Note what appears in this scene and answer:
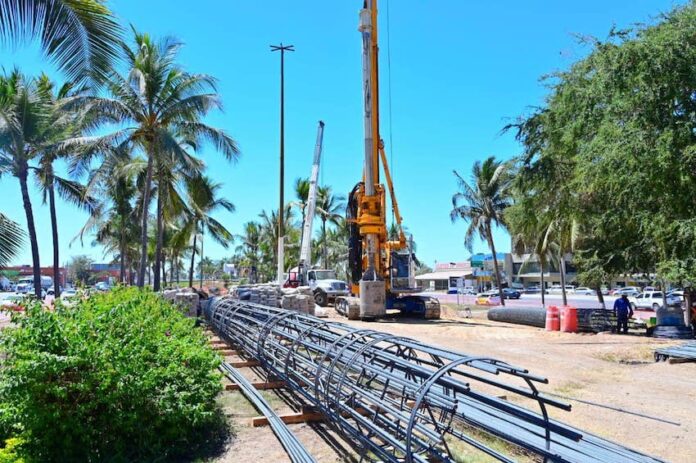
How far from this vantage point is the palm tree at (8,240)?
9.49 metres

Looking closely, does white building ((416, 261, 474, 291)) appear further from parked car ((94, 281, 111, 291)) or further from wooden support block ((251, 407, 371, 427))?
wooden support block ((251, 407, 371, 427))

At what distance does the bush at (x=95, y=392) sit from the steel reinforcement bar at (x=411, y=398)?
1544mm

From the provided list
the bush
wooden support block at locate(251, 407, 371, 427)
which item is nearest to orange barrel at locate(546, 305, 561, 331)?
wooden support block at locate(251, 407, 371, 427)

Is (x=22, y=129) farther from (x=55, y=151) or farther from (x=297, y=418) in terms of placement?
(x=297, y=418)

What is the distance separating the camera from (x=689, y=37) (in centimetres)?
1431

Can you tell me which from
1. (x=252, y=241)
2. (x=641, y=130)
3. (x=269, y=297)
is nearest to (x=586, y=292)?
(x=252, y=241)

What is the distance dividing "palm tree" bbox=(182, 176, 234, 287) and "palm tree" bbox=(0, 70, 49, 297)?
638 cm

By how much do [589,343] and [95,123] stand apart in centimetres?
1799

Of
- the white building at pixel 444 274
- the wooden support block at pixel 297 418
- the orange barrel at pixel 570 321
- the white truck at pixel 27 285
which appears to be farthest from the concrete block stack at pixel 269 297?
the white building at pixel 444 274

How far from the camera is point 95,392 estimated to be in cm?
536

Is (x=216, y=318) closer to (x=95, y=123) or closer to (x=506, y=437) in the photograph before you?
(x=95, y=123)

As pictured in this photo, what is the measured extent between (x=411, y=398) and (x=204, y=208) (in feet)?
110

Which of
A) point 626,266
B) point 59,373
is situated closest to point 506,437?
point 59,373

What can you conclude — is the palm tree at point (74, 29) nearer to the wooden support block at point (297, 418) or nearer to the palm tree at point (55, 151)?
the wooden support block at point (297, 418)
